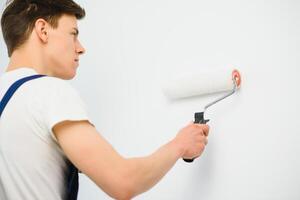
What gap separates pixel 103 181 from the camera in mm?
592

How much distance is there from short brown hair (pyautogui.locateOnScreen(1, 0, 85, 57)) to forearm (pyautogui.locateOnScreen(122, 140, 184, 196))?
1.19ft

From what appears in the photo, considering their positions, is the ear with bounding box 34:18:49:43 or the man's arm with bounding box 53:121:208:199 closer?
the man's arm with bounding box 53:121:208:199

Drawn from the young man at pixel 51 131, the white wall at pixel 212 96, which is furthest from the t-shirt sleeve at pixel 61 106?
the white wall at pixel 212 96

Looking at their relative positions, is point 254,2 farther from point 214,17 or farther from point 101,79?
point 101,79

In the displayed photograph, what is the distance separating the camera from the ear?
742mm

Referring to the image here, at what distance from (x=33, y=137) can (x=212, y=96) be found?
0.45m

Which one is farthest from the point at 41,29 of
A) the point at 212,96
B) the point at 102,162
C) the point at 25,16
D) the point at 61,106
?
the point at 212,96

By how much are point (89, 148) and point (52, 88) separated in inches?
5.5

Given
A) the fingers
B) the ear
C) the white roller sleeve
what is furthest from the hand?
the ear

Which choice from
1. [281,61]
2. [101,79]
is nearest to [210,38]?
[281,61]

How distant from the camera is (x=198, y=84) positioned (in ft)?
2.82

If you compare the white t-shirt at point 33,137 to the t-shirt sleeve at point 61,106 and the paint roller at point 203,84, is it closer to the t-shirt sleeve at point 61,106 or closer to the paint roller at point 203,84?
the t-shirt sleeve at point 61,106

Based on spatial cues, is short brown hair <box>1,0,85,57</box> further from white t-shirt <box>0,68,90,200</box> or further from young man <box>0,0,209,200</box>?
white t-shirt <box>0,68,90,200</box>

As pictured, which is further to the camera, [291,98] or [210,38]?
[210,38]
